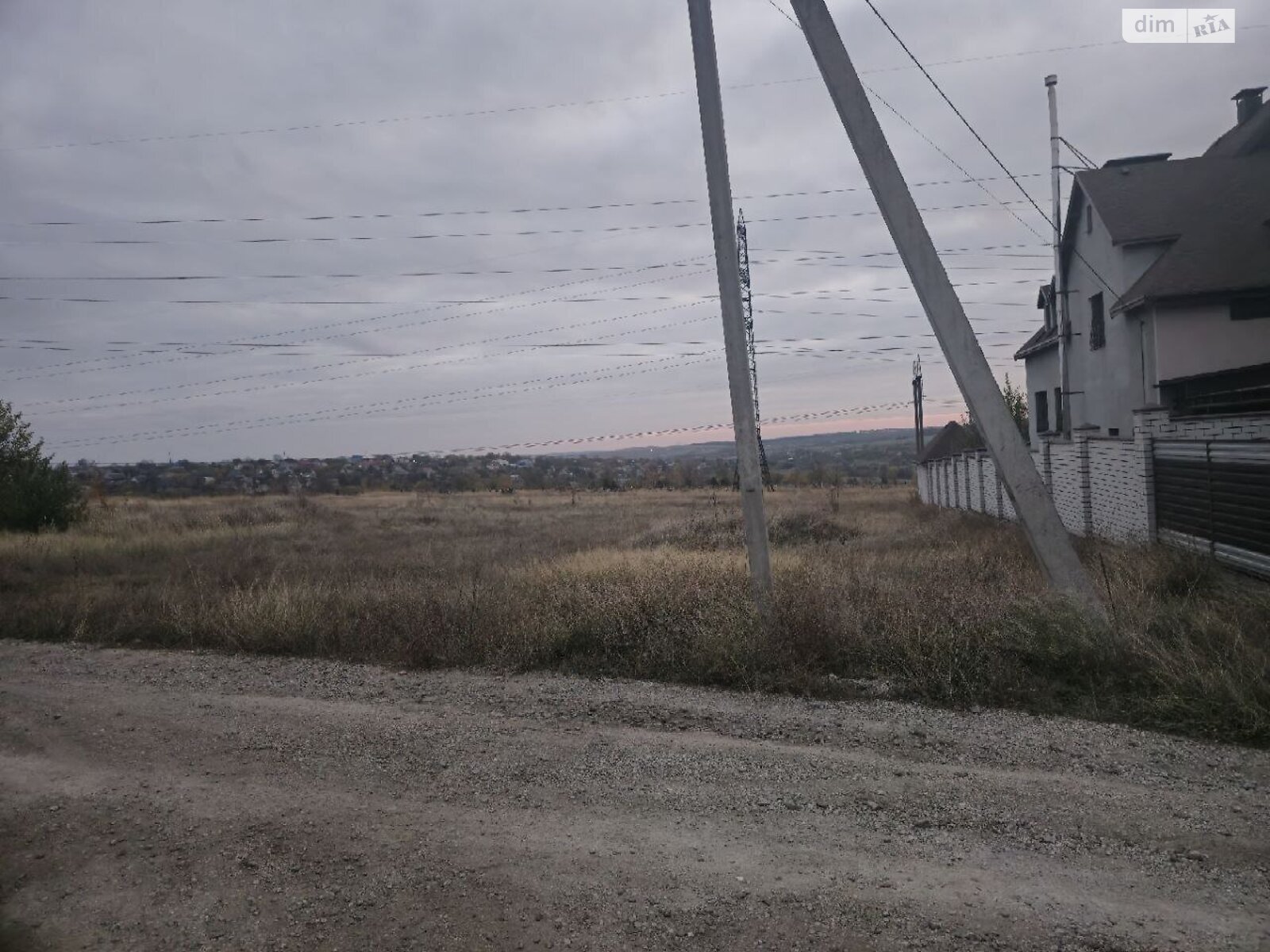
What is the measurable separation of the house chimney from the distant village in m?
31.2

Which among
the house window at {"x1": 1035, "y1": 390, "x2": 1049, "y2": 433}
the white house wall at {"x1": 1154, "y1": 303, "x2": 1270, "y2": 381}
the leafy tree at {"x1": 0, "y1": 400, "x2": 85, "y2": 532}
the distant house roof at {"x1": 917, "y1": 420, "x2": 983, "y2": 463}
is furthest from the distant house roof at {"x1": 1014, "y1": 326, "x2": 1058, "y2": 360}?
the leafy tree at {"x1": 0, "y1": 400, "x2": 85, "y2": 532}

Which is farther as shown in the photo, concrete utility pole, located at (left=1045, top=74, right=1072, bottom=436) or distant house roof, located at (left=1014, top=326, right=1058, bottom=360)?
distant house roof, located at (left=1014, top=326, right=1058, bottom=360)

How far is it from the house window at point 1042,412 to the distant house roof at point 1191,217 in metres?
8.77

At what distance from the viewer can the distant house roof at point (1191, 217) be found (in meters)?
18.8

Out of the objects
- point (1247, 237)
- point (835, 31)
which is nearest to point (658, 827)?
point (835, 31)

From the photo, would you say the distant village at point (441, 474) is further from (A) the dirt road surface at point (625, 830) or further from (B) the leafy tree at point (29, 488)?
(A) the dirt road surface at point (625, 830)

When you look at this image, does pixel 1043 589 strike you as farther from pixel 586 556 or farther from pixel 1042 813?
pixel 586 556

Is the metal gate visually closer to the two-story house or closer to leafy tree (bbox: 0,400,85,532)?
the two-story house

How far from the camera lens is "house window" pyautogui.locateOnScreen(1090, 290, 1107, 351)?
75.7 feet

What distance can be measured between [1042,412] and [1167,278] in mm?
12133

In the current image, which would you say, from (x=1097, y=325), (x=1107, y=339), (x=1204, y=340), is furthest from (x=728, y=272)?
(x=1097, y=325)

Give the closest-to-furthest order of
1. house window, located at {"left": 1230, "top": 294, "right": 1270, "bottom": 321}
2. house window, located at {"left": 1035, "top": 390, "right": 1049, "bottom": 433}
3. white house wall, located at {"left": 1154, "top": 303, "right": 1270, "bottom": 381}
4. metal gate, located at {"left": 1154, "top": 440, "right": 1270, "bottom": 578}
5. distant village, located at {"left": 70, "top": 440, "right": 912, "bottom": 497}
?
metal gate, located at {"left": 1154, "top": 440, "right": 1270, "bottom": 578}
house window, located at {"left": 1230, "top": 294, "right": 1270, "bottom": 321}
white house wall, located at {"left": 1154, "top": 303, "right": 1270, "bottom": 381}
house window, located at {"left": 1035, "top": 390, "right": 1049, "bottom": 433}
distant village, located at {"left": 70, "top": 440, "right": 912, "bottom": 497}

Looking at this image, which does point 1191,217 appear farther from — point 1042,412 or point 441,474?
point 441,474

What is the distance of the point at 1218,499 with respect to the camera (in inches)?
395
